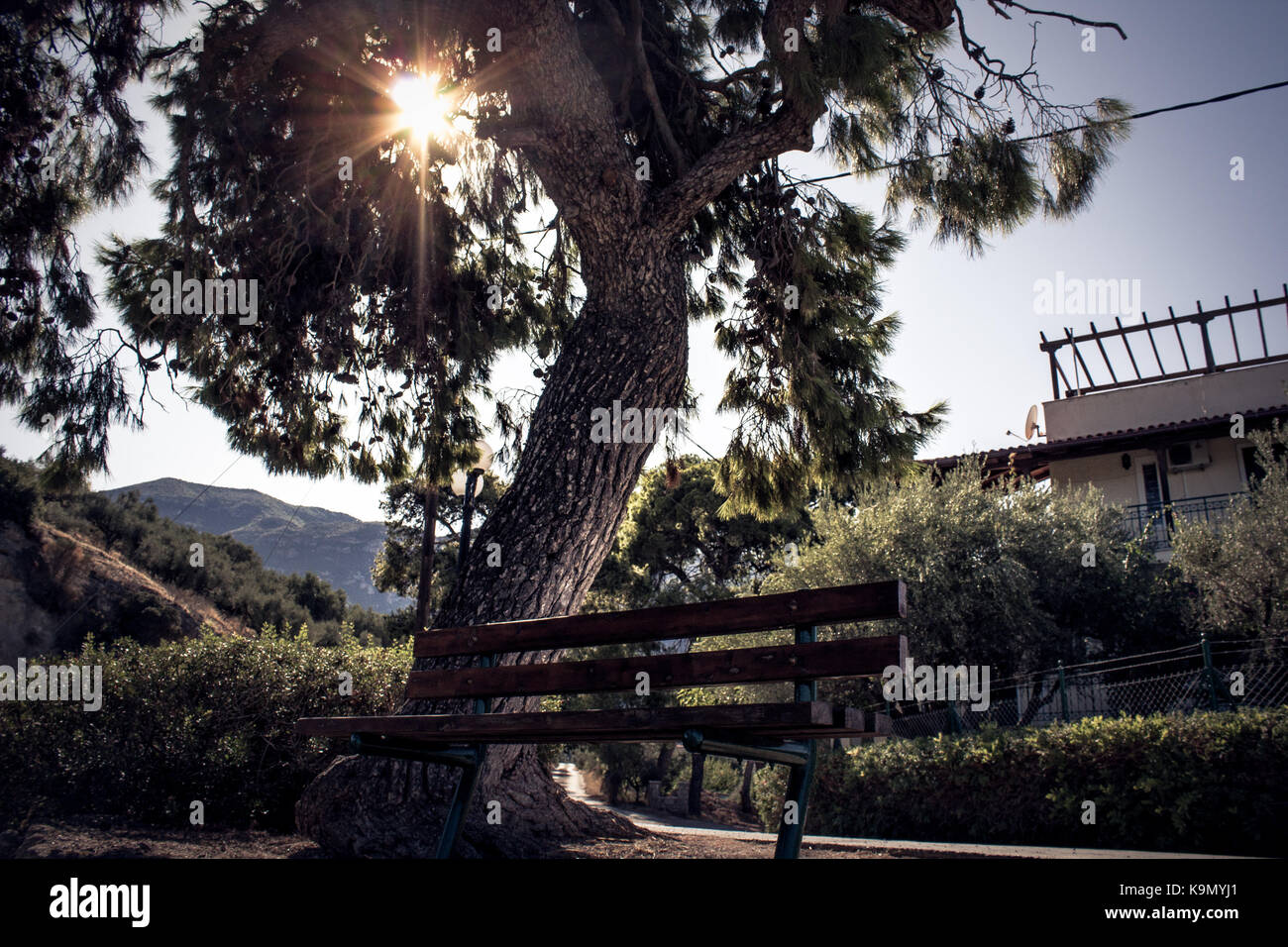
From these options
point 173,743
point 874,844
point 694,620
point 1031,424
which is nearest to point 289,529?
point 1031,424

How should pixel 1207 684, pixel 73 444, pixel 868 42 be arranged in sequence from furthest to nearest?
pixel 1207 684 → pixel 73 444 → pixel 868 42

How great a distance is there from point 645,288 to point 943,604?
9267 millimetres

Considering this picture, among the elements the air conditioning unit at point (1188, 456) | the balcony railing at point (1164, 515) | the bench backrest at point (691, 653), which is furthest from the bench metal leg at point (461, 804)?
the air conditioning unit at point (1188, 456)

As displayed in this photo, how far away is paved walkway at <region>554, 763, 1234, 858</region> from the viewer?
639cm

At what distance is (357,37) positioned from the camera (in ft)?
20.9

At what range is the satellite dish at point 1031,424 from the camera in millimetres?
20047

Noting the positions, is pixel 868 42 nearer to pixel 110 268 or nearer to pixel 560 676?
pixel 560 676

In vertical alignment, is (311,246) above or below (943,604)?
above

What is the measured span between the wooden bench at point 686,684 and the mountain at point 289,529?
9684 cm

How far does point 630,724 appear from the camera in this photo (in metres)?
2.57

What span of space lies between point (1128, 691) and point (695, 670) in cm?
1136

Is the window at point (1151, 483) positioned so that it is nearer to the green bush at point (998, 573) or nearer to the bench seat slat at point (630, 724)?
the green bush at point (998, 573)
